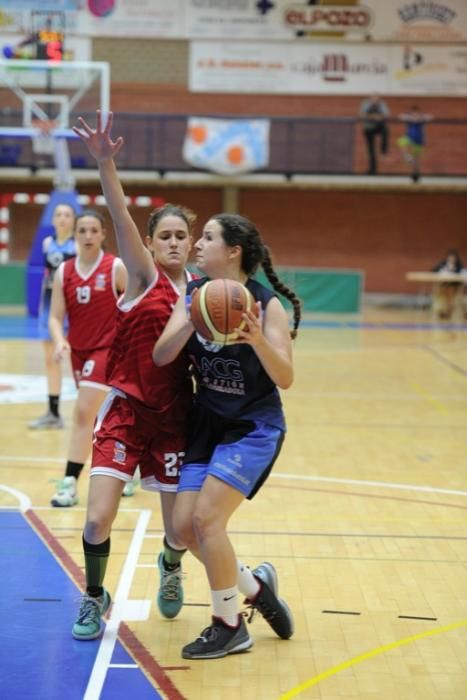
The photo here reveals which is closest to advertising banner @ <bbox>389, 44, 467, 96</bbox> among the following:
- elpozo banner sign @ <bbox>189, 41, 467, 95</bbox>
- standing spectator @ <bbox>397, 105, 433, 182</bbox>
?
elpozo banner sign @ <bbox>189, 41, 467, 95</bbox>

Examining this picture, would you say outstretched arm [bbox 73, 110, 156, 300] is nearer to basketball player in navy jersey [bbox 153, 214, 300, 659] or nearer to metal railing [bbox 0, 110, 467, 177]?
basketball player in navy jersey [bbox 153, 214, 300, 659]

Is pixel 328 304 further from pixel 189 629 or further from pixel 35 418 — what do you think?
pixel 189 629

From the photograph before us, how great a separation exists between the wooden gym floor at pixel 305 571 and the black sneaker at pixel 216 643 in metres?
0.04

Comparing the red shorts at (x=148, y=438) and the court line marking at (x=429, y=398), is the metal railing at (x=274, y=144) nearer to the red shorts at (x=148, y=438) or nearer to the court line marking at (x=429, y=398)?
the court line marking at (x=429, y=398)

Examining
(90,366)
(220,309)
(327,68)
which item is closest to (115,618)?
(220,309)

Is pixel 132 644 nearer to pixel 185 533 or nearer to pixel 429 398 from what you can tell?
pixel 185 533

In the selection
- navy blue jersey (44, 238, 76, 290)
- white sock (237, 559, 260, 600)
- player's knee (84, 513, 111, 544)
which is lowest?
white sock (237, 559, 260, 600)

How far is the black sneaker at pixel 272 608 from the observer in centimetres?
467

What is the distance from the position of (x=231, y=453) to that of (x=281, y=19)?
24.4 meters

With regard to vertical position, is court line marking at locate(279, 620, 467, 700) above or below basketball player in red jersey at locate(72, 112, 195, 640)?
below

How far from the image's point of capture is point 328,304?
2492cm

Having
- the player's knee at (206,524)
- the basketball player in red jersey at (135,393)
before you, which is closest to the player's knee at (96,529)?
the basketball player in red jersey at (135,393)

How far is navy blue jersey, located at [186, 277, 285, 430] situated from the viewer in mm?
4426

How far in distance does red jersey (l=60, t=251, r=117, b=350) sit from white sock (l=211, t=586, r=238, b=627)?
9.55 feet
